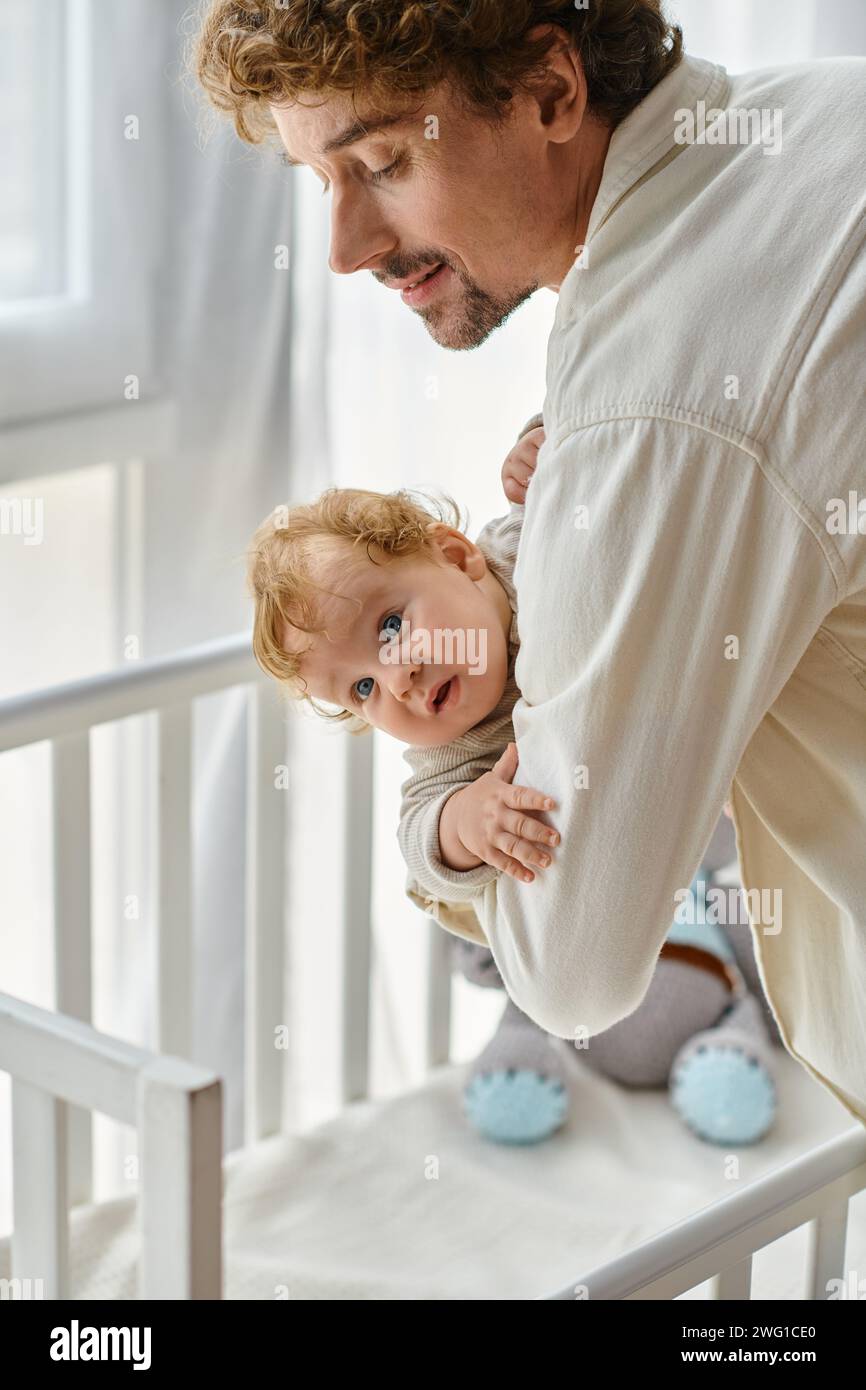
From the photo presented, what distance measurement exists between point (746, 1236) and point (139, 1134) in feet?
1.53

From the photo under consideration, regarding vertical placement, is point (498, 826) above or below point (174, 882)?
above

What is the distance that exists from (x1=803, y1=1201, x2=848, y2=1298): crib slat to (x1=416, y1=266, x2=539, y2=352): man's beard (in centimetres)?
63

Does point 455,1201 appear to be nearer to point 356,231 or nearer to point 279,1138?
point 279,1138

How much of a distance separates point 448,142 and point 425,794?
0.41 m

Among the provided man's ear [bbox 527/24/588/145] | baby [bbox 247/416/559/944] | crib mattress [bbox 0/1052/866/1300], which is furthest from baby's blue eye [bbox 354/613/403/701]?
crib mattress [bbox 0/1052/866/1300]

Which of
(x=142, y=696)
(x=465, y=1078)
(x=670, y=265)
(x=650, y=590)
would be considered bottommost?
(x=465, y=1078)

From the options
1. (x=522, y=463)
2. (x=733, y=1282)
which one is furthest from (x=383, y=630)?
(x=733, y=1282)

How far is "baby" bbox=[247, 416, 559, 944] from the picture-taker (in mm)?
1072

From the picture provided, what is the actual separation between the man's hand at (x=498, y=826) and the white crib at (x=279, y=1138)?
0.23 metres

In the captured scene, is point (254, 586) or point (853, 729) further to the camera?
point (254, 586)

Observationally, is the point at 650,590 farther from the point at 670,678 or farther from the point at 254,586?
the point at 254,586

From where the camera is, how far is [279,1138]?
1.64 metres

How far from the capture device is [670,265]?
2.75 feet

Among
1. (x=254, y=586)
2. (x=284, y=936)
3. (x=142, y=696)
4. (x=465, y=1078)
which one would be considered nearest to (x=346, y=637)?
(x=254, y=586)
